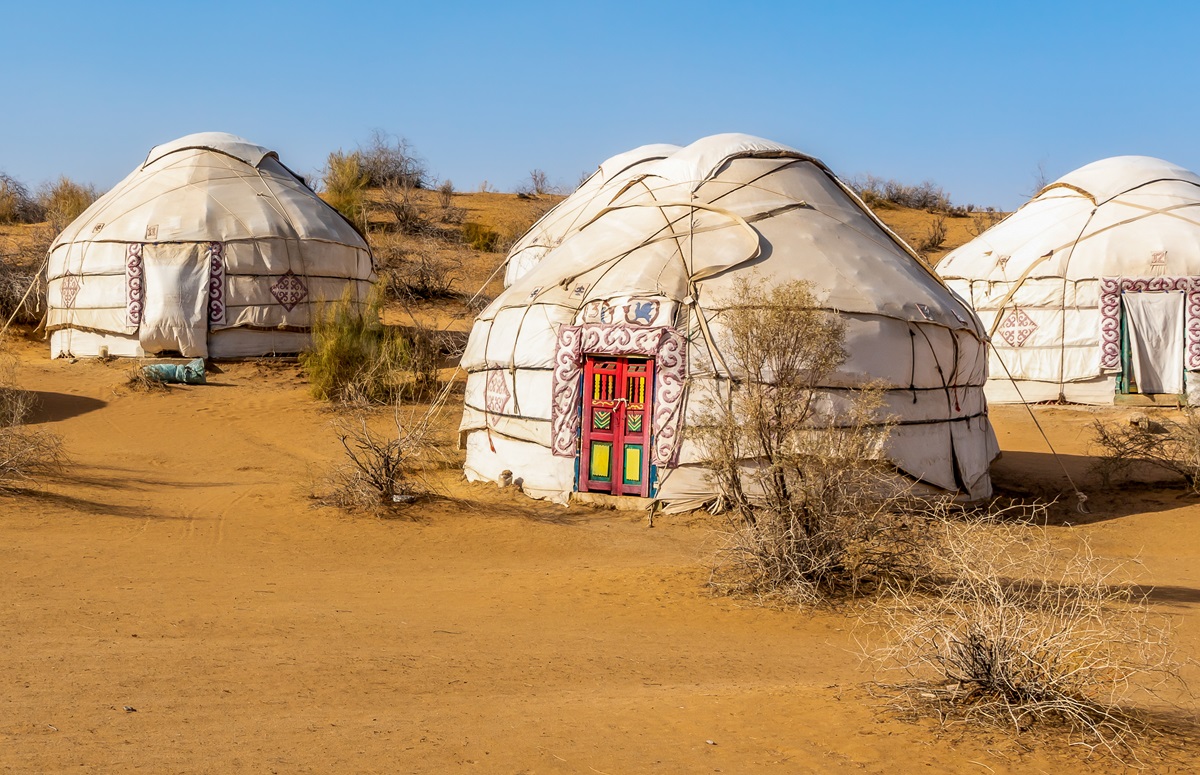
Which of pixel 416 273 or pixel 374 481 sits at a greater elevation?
pixel 416 273

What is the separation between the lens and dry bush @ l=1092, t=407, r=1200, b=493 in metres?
10.9

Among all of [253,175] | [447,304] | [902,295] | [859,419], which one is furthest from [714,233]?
[447,304]

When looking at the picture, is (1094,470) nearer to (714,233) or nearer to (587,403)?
(714,233)

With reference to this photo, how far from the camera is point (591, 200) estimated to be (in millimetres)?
Result: 17750

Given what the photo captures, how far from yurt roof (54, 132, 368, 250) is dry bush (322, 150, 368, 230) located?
8.27 m

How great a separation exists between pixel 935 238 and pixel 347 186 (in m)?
16.1

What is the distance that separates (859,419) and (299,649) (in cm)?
378

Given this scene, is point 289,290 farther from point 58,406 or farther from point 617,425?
point 617,425

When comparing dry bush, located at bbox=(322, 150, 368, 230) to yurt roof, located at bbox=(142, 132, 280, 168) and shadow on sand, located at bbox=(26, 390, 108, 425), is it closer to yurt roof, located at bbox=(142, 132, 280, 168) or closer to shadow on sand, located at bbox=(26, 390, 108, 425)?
yurt roof, located at bbox=(142, 132, 280, 168)

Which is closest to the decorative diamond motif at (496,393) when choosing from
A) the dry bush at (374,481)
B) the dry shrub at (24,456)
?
the dry bush at (374,481)

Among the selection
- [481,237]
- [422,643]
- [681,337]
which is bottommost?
[422,643]

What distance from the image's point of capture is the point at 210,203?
16.7m

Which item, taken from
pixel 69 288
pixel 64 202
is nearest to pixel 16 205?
pixel 64 202

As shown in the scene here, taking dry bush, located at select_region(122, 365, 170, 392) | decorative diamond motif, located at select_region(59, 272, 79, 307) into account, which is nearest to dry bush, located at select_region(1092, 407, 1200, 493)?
dry bush, located at select_region(122, 365, 170, 392)
